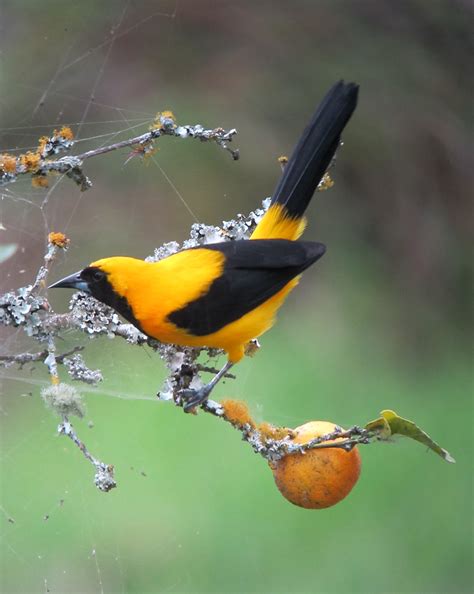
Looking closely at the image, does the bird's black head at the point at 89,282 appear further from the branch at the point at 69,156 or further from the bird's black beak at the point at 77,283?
the branch at the point at 69,156

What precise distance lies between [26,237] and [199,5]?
162 centimetres

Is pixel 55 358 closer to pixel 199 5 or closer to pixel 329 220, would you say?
pixel 199 5

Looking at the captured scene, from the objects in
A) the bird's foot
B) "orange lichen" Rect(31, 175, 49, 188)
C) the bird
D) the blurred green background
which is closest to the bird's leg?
the bird's foot

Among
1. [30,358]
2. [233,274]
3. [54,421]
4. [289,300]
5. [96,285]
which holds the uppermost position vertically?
[233,274]

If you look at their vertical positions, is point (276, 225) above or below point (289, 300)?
above

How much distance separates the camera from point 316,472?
5.50 ft

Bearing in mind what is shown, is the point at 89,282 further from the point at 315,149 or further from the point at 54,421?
the point at 54,421

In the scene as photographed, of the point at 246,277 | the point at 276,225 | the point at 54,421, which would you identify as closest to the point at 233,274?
the point at 246,277

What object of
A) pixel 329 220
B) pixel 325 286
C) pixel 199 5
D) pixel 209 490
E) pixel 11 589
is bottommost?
pixel 11 589

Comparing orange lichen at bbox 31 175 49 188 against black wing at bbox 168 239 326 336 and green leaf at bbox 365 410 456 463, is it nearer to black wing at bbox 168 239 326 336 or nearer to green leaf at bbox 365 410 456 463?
black wing at bbox 168 239 326 336

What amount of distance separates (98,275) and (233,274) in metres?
0.29

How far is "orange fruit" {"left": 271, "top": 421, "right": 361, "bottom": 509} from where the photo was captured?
168 cm

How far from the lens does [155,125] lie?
160cm

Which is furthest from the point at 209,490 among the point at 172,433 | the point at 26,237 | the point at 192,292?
the point at 192,292
